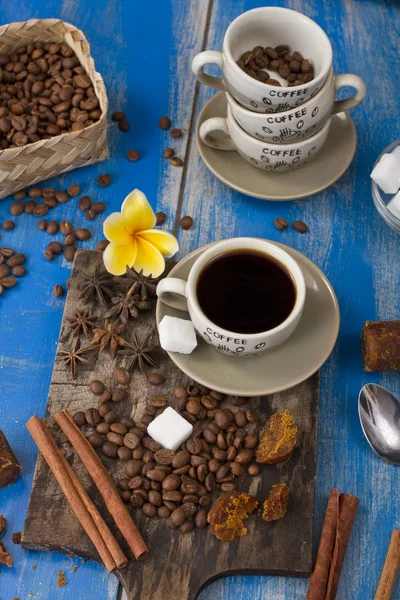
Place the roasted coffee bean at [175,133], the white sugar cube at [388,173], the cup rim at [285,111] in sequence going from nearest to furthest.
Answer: the cup rim at [285,111]
the white sugar cube at [388,173]
the roasted coffee bean at [175,133]

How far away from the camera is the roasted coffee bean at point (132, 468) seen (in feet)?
5.25

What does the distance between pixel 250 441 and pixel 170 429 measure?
175mm

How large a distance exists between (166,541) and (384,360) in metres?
0.63

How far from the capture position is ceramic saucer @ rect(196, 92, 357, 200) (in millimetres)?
1897

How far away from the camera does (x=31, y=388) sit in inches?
70.1

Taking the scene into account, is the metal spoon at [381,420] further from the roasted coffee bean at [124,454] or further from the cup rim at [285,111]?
Answer: the cup rim at [285,111]

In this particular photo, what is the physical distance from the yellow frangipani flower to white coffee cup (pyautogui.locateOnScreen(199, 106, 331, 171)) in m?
0.28

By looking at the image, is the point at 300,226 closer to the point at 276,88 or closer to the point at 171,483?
the point at 276,88

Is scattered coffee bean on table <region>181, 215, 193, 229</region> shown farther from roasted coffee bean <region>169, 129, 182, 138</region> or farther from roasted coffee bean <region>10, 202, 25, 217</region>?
roasted coffee bean <region>10, 202, 25, 217</region>

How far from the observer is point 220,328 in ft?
5.00

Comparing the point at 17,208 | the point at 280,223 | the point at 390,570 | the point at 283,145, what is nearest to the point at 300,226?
the point at 280,223

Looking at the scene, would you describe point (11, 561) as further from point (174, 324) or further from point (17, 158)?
point (17, 158)

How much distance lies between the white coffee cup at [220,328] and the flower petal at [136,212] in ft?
0.76

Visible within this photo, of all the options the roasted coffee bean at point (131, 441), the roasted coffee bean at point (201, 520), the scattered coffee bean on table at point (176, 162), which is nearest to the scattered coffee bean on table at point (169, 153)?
the scattered coffee bean on table at point (176, 162)
